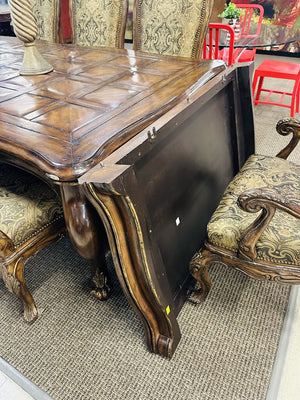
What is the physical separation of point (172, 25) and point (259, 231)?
4.77 ft

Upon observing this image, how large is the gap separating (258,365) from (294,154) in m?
1.62

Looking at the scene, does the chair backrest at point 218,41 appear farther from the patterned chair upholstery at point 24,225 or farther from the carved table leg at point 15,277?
the carved table leg at point 15,277

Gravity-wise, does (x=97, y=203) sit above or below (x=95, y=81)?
below

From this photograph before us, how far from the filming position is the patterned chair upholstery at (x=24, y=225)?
3.59ft

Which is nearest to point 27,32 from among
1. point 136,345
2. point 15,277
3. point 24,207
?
point 24,207

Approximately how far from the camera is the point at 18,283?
1.14 metres

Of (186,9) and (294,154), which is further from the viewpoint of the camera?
(294,154)

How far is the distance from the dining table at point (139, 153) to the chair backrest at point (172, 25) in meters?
0.31

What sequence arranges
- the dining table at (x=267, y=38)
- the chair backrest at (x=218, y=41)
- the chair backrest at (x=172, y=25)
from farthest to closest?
1. the dining table at (x=267, y=38)
2. the chair backrest at (x=218, y=41)
3. the chair backrest at (x=172, y=25)

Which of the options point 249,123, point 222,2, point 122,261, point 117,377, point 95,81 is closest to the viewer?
point 122,261

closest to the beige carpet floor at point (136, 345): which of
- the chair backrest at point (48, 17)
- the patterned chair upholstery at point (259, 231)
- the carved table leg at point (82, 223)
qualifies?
the patterned chair upholstery at point (259, 231)

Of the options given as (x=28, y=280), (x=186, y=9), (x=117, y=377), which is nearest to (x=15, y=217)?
(x=28, y=280)

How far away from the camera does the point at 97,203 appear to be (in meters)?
0.75

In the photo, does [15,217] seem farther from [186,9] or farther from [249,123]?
[186,9]
